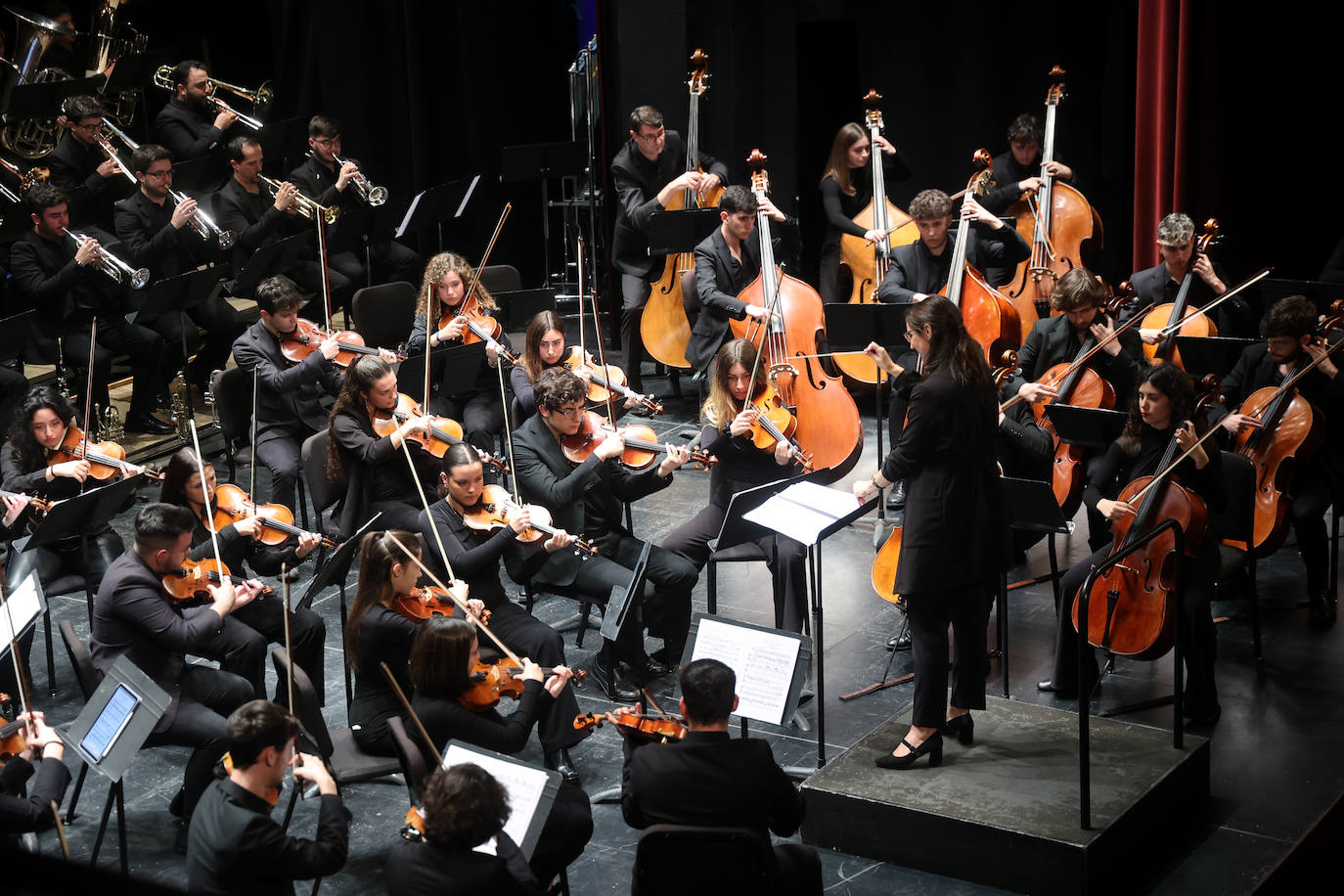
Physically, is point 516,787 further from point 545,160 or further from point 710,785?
point 545,160

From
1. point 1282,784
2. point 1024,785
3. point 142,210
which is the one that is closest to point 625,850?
point 1024,785

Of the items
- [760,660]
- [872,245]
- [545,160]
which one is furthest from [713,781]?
[545,160]

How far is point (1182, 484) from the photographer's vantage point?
525 centimetres

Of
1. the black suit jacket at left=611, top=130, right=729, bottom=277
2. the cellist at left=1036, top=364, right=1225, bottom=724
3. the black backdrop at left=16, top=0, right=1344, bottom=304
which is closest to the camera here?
the cellist at left=1036, top=364, right=1225, bottom=724

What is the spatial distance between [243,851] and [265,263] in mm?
4849

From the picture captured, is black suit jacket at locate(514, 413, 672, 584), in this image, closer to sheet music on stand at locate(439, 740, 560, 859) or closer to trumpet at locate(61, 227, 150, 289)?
sheet music on stand at locate(439, 740, 560, 859)

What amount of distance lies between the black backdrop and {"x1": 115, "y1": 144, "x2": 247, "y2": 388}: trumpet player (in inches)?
99.1

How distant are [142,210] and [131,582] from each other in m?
4.32

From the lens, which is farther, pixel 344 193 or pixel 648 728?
pixel 344 193

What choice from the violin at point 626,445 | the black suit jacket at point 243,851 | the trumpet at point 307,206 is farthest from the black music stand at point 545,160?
the black suit jacket at point 243,851

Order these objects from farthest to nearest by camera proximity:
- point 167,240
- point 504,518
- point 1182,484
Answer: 1. point 167,240
2. point 504,518
3. point 1182,484

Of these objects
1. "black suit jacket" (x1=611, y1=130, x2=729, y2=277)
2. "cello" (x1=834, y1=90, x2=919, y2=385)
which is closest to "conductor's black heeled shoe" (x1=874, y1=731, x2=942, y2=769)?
"cello" (x1=834, y1=90, x2=919, y2=385)

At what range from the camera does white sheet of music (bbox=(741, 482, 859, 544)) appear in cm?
471

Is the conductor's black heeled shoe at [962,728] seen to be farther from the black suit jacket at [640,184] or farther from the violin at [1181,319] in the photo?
the black suit jacket at [640,184]
